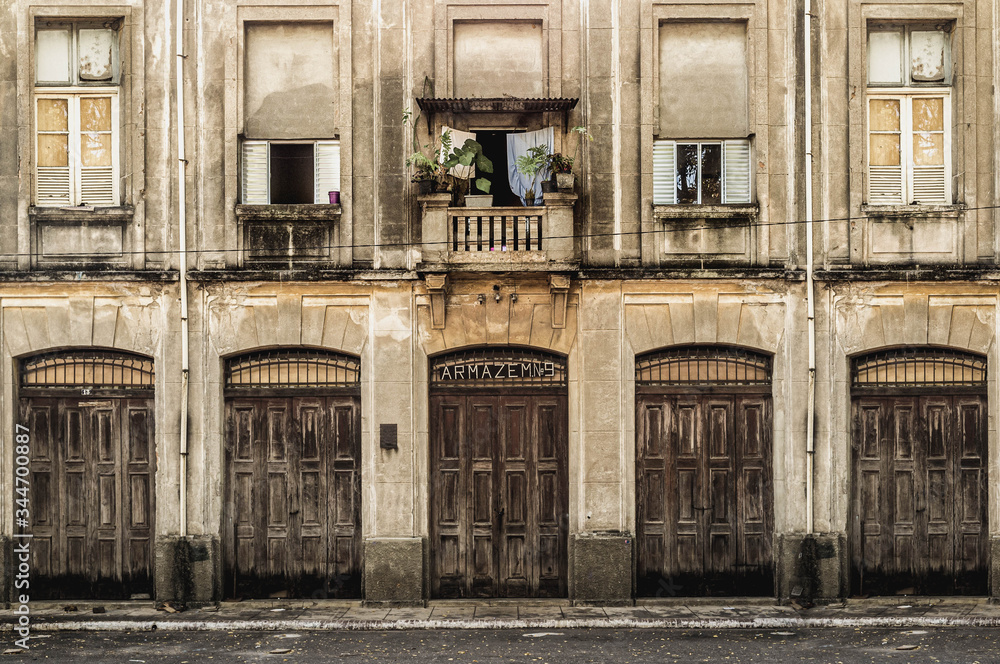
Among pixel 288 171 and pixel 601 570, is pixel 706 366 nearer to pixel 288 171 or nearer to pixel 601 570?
pixel 601 570

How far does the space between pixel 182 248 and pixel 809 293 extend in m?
8.88

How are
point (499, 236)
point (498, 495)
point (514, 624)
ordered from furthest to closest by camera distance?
point (498, 495), point (499, 236), point (514, 624)

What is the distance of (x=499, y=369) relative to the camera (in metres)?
14.2

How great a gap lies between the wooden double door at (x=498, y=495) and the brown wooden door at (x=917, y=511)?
4.31 metres

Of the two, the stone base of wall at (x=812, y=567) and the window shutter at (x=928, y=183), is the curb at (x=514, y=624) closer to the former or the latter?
the stone base of wall at (x=812, y=567)

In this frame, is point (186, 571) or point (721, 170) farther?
point (721, 170)

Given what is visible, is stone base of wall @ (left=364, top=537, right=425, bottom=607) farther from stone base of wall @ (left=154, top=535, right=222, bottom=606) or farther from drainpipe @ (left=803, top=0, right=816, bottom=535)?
drainpipe @ (left=803, top=0, right=816, bottom=535)

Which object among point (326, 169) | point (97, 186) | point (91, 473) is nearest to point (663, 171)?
point (326, 169)

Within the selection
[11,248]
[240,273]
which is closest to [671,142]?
[240,273]

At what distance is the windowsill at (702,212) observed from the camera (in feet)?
46.2

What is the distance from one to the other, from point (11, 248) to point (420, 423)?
633cm

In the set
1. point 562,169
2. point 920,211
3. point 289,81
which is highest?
point 289,81

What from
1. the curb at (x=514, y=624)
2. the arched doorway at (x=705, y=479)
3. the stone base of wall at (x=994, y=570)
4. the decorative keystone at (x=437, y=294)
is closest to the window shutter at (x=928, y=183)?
the arched doorway at (x=705, y=479)

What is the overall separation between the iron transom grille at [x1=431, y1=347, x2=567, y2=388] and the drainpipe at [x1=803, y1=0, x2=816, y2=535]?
3.48m
